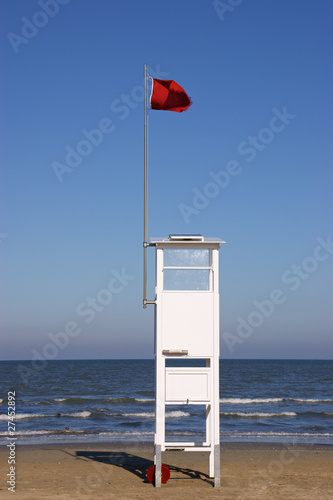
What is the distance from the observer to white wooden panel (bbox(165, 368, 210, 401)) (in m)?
11.3

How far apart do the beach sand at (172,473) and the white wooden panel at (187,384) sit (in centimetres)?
182

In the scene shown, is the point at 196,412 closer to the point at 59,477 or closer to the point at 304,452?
the point at 304,452

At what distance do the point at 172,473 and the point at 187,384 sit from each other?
278cm

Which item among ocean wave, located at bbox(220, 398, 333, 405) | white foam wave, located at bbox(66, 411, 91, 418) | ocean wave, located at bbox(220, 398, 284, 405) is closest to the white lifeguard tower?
white foam wave, located at bbox(66, 411, 91, 418)

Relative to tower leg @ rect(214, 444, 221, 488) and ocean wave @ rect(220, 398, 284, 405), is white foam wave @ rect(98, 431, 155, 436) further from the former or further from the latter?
ocean wave @ rect(220, 398, 284, 405)

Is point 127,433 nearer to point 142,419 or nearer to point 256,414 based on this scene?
point 142,419

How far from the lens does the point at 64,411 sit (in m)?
30.3

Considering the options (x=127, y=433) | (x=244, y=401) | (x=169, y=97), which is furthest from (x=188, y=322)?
(x=244, y=401)

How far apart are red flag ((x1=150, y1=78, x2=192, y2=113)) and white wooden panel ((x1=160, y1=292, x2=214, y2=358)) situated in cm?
434

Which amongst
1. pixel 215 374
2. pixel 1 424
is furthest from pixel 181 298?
pixel 1 424

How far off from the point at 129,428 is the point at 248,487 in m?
12.9

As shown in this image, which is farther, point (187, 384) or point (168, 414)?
point (168, 414)

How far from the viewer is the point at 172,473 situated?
12.8 m

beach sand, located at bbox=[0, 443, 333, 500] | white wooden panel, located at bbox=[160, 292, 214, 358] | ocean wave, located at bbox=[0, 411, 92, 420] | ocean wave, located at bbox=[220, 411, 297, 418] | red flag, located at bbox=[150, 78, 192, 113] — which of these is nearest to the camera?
beach sand, located at bbox=[0, 443, 333, 500]
